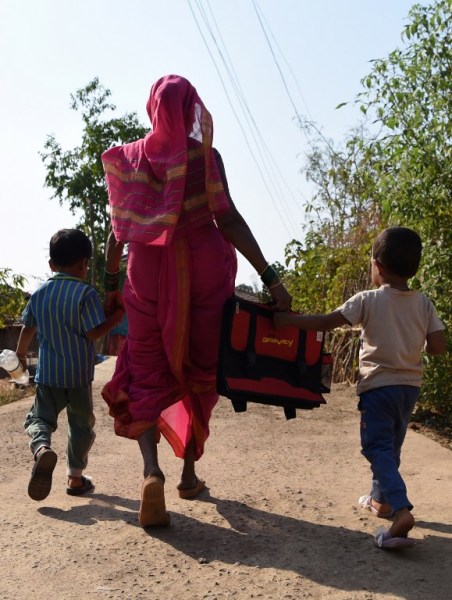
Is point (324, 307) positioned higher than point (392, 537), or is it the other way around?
point (324, 307)

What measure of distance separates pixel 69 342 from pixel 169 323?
0.79 metres

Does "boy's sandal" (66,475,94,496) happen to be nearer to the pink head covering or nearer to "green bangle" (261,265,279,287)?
the pink head covering

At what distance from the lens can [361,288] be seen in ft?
30.9

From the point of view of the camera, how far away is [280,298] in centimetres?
418

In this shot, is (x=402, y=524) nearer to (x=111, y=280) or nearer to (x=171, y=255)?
(x=171, y=255)

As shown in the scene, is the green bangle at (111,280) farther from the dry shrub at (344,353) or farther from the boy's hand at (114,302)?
the dry shrub at (344,353)

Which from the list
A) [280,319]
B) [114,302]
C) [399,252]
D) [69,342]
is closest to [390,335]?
[399,252]

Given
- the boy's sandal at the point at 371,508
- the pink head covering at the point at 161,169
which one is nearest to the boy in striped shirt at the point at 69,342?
the pink head covering at the point at 161,169

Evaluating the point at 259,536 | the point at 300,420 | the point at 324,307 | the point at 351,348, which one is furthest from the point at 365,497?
the point at 324,307

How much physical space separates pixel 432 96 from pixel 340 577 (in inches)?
158

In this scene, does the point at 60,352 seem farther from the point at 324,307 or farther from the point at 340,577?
the point at 324,307

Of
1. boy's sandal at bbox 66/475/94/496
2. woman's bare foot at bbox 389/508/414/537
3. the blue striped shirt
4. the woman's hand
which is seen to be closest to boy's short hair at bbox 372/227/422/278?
the woman's hand

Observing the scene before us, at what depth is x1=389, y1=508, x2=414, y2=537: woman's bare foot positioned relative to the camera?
3.56 m

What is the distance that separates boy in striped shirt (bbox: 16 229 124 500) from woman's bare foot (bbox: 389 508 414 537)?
187cm
